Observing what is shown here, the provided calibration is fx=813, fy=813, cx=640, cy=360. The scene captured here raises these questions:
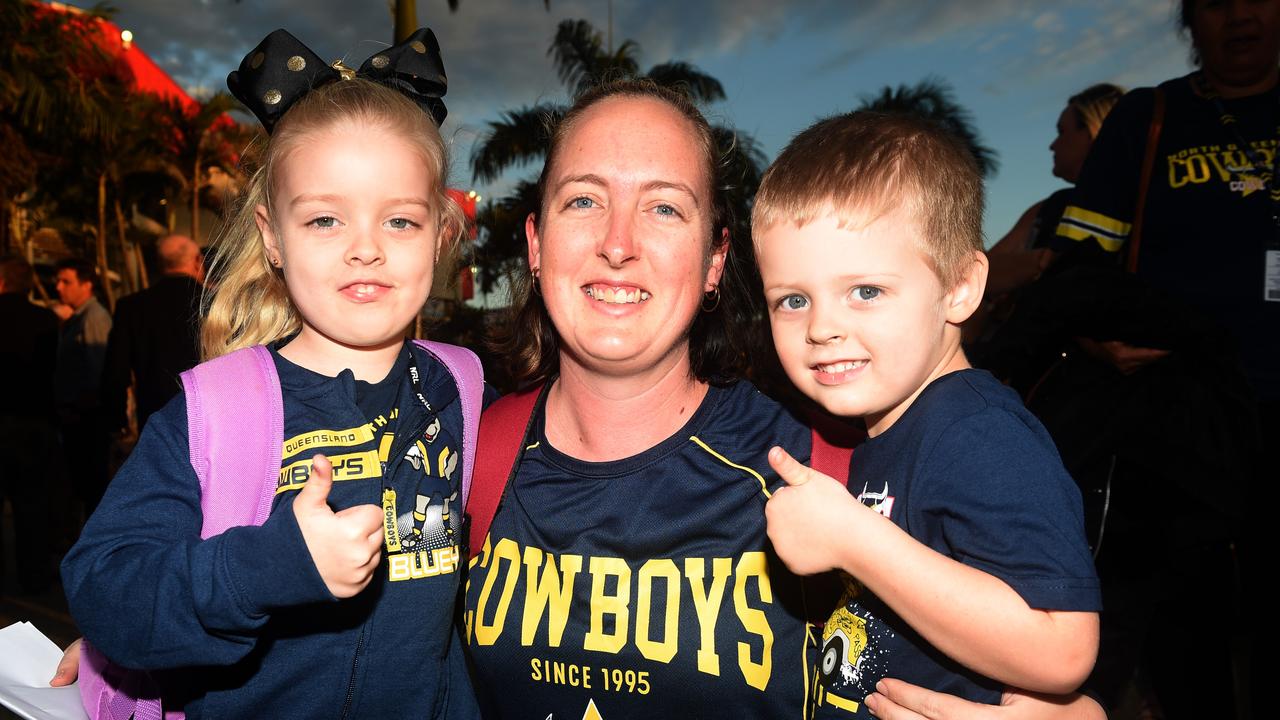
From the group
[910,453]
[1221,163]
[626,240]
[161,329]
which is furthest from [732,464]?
[161,329]

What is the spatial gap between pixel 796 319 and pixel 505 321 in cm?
136

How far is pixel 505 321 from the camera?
281 cm

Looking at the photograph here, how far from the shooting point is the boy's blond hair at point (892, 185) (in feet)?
5.29

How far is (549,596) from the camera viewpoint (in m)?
1.92

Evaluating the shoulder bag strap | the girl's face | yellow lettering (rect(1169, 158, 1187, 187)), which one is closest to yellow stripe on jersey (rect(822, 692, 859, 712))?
the girl's face

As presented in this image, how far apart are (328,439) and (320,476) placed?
38 centimetres

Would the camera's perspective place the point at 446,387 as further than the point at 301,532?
Yes

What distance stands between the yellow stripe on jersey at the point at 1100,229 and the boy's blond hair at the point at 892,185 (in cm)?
134

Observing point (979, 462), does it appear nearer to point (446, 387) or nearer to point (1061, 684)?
point (1061, 684)

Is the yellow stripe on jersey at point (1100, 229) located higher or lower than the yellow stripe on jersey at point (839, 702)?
higher

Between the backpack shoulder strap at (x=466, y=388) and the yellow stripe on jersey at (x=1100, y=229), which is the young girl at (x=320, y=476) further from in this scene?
the yellow stripe on jersey at (x=1100, y=229)

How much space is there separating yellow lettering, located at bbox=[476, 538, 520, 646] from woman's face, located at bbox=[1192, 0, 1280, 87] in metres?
2.76

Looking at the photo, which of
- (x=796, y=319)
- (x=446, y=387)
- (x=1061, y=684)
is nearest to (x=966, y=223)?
(x=796, y=319)

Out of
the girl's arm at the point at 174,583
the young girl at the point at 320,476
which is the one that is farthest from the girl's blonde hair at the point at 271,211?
the girl's arm at the point at 174,583
